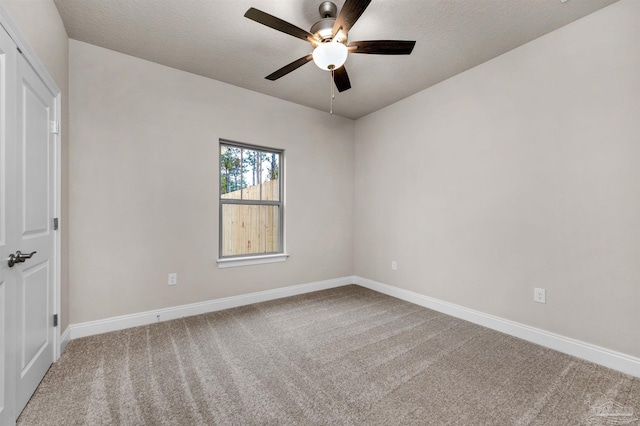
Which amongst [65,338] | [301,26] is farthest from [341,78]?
[65,338]

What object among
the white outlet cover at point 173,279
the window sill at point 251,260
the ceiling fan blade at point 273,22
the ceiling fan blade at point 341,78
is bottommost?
the white outlet cover at point 173,279

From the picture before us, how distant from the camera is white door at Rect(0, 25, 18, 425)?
1.38 metres

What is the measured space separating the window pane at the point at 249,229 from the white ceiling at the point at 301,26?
1.60 m

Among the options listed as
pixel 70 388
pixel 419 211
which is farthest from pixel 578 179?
pixel 70 388

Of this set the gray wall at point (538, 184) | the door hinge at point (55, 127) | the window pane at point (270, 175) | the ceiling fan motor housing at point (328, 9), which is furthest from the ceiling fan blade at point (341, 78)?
the door hinge at point (55, 127)

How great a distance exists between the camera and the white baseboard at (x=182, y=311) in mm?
2592

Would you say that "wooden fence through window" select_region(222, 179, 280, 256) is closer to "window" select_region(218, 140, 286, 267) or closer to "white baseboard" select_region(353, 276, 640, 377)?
"window" select_region(218, 140, 286, 267)

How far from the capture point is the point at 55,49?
2139 millimetres

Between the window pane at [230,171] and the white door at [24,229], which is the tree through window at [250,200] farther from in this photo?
the white door at [24,229]

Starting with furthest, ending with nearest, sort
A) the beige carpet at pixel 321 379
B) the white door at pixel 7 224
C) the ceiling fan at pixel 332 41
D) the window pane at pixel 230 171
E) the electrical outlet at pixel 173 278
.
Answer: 1. the window pane at pixel 230 171
2. the electrical outlet at pixel 173 278
3. the ceiling fan at pixel 332 41
4. the beige carpet at pixel 321 379
5. the white door at pixel 7 224

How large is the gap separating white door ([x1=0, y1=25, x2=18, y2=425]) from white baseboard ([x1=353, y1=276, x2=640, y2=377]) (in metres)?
3.54

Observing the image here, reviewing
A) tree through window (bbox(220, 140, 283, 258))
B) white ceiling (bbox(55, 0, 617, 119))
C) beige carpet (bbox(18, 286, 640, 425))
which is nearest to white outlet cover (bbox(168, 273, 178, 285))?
beige carpet (bbox(18, 286, 640, 425))

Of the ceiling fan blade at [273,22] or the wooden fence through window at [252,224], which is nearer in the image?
the ceiling fan blade at [273,22]

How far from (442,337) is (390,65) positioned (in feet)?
9.07
